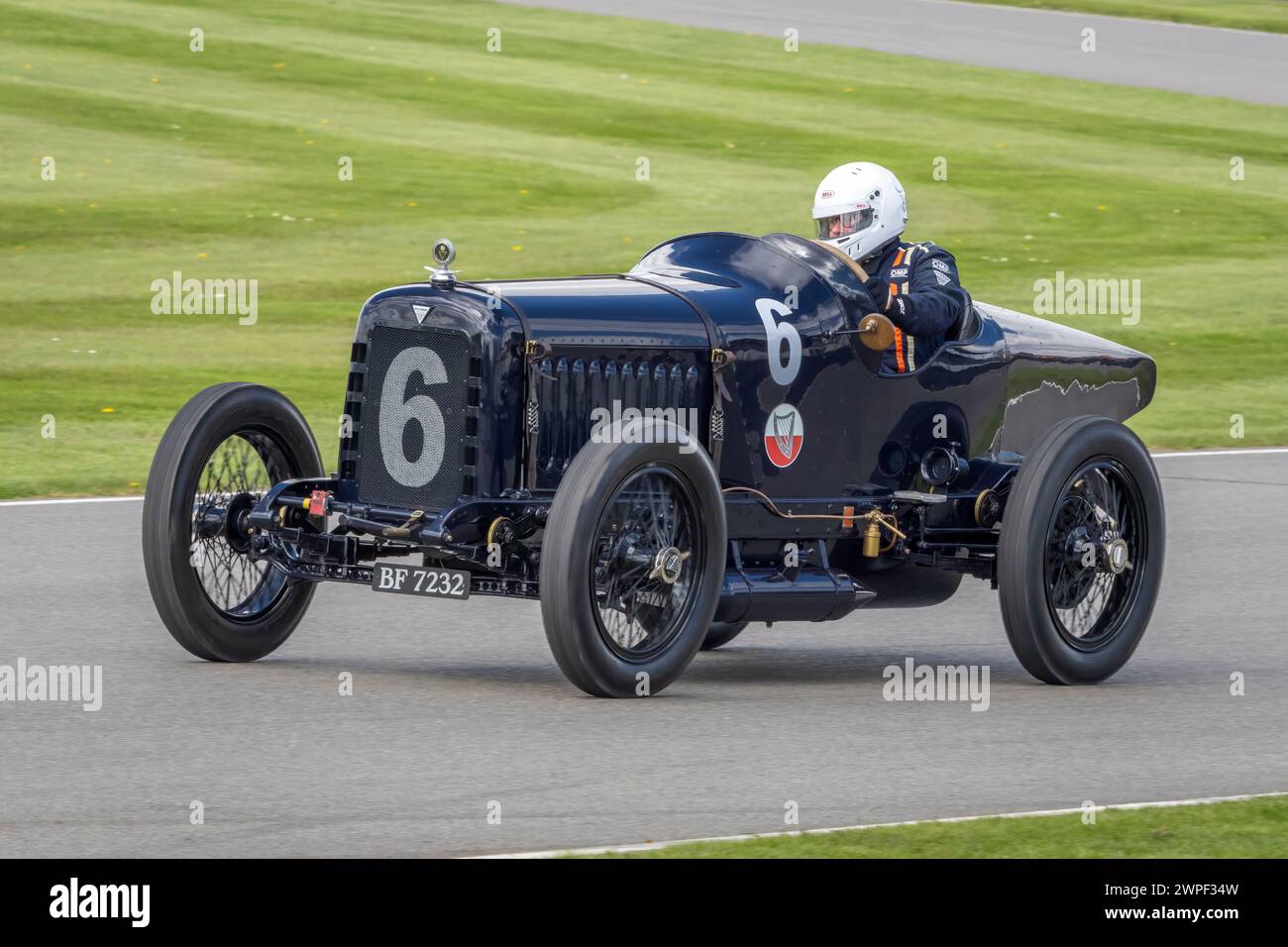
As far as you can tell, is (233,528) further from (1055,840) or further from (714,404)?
(1055,840)

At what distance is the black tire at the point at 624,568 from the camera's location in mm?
8008

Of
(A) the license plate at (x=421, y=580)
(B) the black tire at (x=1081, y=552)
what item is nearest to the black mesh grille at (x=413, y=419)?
(A) the license plate at (x=421, y=580)

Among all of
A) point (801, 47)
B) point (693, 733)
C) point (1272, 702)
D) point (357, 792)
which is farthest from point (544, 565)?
point (801, 47)

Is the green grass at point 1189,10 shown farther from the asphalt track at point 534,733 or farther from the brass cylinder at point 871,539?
the brass cylinder at point 871,539

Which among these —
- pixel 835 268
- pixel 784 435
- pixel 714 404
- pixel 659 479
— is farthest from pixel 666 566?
pixel 835 268

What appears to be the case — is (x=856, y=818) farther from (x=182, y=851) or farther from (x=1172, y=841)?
(x=182, y=851)

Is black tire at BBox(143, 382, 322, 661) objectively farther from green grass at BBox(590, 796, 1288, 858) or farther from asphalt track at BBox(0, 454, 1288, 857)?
green grass at BBox(590, 796, 1288, 858)

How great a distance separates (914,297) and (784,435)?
0.76m

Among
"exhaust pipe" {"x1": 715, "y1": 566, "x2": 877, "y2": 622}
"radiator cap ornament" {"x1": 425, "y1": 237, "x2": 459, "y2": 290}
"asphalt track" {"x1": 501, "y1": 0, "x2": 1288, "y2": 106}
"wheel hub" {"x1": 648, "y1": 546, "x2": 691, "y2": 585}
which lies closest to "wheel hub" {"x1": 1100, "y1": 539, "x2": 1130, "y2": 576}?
→ "exhaust pipe" {"x1": 715, "y1": 566, "x2": 877, "y2": 622}

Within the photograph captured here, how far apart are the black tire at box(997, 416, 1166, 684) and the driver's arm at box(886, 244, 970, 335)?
2.09 feet

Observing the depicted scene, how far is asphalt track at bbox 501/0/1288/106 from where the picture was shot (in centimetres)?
3444

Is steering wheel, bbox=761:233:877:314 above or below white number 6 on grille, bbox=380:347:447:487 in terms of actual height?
above

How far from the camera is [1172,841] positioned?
6.62 m
